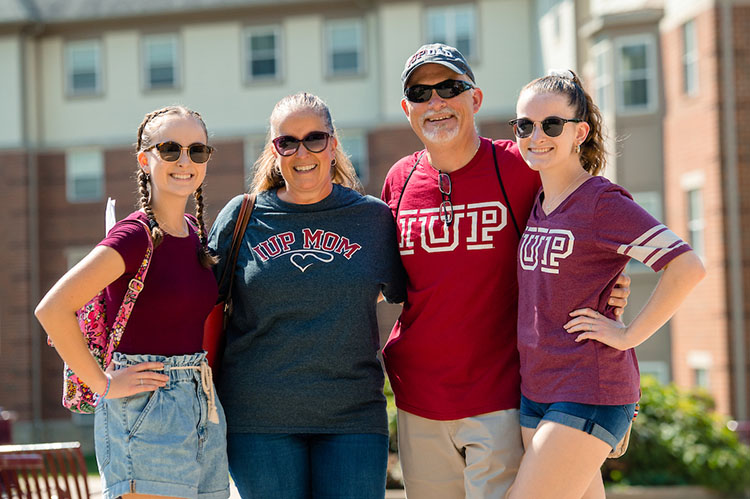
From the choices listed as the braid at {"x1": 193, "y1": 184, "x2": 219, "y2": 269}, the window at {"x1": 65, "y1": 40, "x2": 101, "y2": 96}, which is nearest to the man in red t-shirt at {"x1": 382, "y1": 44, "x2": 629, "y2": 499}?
the braid at {"x1": 193, "y1": 184, "x2": 219, "y2": 269}

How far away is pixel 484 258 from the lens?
11.2 ft

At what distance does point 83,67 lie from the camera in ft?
75.6

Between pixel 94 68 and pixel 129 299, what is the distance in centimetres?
2177

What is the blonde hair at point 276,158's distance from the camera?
3.52 metres

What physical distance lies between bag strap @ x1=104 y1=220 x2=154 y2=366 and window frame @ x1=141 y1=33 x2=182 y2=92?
20.6 m

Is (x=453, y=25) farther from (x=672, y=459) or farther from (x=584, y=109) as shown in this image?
(x=584, y=109)

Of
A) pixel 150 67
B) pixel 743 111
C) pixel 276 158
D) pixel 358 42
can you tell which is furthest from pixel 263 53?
pixel 276 158

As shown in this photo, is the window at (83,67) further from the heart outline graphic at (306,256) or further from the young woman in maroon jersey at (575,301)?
the young woman in maroon jersey at (575,301)

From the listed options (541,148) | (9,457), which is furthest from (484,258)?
(9,457)

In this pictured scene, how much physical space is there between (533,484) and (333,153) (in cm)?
160

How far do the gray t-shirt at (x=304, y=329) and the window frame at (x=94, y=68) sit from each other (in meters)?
21.2

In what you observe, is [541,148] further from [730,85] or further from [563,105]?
[730,85]

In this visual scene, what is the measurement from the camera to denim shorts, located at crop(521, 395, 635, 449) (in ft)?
9.74

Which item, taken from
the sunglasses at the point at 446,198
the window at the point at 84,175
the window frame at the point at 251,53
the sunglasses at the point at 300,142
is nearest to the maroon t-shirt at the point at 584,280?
the sunglasses at the point at 446,198
